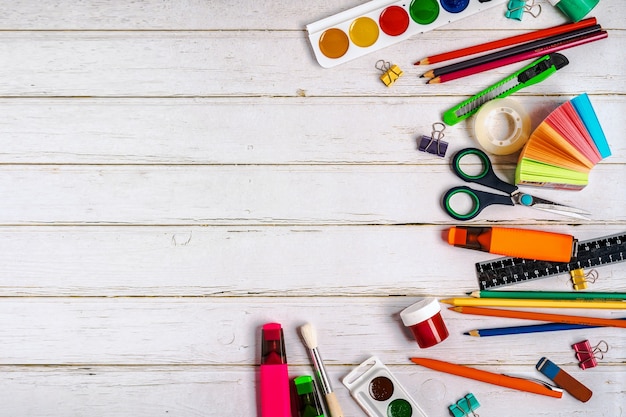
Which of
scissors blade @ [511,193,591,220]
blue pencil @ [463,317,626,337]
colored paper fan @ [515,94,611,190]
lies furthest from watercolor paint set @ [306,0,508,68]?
blue pencil @ [463,317,626,337]

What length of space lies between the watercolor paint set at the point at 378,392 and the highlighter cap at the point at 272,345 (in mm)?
139

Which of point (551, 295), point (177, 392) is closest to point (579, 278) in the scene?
point (551, 295)

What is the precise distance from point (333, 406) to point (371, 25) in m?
0.75

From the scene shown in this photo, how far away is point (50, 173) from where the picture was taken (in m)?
1.17

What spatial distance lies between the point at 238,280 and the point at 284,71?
433 millimetres

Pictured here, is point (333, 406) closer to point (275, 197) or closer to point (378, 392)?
point (378, 392)

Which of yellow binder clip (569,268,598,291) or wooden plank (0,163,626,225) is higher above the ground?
wooden plank (0,163,626,225)

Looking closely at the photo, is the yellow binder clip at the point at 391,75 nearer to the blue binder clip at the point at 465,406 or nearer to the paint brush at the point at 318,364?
the paint brush at the point at 318,364

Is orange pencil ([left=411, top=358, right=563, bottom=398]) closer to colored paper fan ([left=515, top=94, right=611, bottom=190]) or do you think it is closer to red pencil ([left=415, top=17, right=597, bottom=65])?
colored paper fan ([left=515, top=94, right=611, bottom=190])

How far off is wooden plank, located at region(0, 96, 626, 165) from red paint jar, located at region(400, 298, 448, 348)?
289 mm

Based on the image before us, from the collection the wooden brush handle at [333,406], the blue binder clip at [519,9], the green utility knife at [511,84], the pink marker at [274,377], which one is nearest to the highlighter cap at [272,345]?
the pink marker at [274,377]

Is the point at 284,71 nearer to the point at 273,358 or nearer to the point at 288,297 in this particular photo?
the point at 288,297

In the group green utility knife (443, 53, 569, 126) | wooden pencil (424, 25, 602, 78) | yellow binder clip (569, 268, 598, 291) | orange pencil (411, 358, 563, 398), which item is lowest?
orange pencil (411, 358, 563, 398)

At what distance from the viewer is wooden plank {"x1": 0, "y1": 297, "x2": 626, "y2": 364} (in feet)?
3.76
